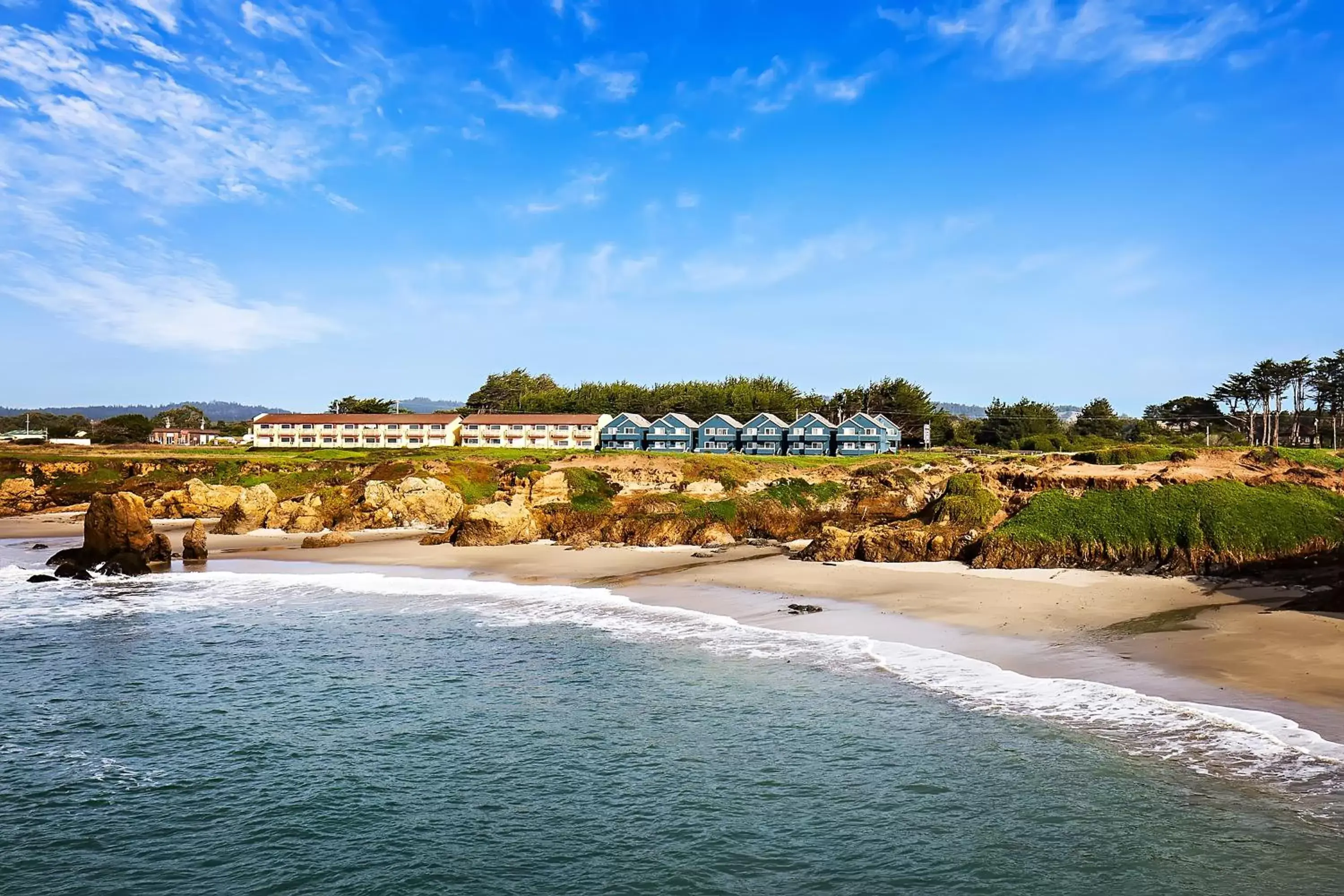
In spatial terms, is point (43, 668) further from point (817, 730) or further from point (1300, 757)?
point (1300, 757)

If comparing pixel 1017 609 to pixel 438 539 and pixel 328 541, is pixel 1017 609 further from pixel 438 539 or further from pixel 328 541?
pixel 328 541

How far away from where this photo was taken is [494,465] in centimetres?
6384

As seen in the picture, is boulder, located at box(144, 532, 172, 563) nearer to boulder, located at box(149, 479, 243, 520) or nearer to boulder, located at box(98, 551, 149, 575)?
boulder, located at box(98, 551, 149, 575)

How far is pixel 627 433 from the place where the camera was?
4537 inches

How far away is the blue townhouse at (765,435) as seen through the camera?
11319 centimetres

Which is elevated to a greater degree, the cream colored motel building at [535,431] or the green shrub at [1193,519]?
the cream colored motel building at [535,431]

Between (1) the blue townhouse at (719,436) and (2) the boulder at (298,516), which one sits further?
(1) the blue townhouse at (719,436)

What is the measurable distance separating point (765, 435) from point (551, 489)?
221 feet

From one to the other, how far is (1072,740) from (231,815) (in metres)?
12.5

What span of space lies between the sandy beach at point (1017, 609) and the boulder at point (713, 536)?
153 cm

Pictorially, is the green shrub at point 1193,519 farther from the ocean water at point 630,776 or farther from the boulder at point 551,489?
the boulder at point 551,489

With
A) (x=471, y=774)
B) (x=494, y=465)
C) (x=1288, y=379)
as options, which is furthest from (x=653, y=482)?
(x=1288, y=379)

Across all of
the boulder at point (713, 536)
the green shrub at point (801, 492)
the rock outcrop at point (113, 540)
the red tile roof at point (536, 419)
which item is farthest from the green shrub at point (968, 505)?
the red tile roof at point (536, 419)

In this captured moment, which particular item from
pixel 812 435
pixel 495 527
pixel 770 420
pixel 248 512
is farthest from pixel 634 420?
pixel 495 527
